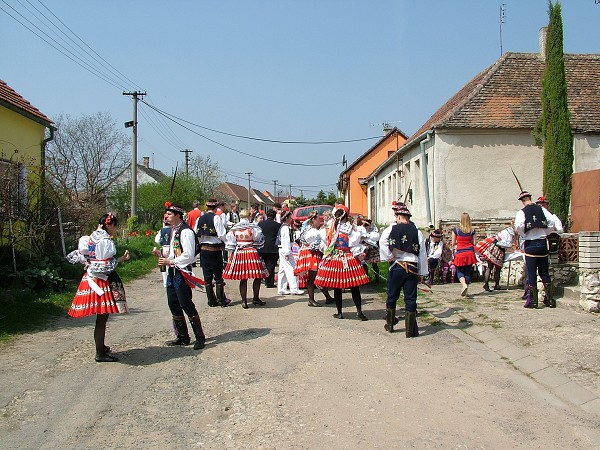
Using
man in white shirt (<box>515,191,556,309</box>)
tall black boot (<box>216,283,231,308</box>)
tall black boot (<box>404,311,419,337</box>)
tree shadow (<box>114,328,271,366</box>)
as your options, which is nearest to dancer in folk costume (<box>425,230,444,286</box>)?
man in white shirt (<box>515,191,556,309</box>)

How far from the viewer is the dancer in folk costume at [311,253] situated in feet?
34.3

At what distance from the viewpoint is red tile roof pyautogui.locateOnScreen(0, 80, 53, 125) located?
41.4 ft

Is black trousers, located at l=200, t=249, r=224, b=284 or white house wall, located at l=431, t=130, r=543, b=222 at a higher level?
white house wall, located at l=431, t=130, r=543, b=222

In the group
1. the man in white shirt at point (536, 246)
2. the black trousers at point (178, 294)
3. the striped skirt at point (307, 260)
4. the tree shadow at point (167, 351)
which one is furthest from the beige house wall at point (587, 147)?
the black trousers at point (178, 294)

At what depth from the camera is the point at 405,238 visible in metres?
8.05

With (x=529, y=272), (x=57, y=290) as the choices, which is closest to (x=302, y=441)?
(x=529, y=272)

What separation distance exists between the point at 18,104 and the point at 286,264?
7.27 m

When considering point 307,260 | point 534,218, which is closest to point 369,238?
point 307,260

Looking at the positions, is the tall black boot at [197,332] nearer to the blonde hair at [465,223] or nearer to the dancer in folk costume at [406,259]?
the dancer in folk costume at [406,259]

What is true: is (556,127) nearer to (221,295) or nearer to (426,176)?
(426,176)

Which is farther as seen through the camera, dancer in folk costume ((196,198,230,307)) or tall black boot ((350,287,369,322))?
dancer in folk costume ((196,198,230,307))

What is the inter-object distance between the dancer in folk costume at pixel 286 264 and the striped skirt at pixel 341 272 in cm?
290

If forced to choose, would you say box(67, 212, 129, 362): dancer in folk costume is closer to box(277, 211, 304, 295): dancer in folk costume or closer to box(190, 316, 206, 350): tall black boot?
box(190, 316, 206, 350): tall black boot

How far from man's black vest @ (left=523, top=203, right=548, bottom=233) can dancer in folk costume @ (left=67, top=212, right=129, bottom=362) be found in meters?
6.40
